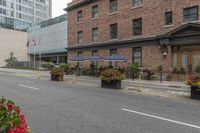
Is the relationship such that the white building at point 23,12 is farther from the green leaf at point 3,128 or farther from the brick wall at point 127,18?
the green leaf at point 3,128

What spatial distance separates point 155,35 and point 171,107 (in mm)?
15598

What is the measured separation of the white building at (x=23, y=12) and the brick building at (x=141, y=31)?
58.4 meters

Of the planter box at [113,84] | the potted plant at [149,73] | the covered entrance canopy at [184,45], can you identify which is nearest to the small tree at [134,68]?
the potted plant at [149,73]

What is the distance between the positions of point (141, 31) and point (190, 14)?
581 cm

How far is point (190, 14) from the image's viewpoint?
2164 cm

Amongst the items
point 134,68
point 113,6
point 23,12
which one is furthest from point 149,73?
point 23,12

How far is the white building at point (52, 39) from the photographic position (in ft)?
176

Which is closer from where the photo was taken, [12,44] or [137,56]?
[137,56]

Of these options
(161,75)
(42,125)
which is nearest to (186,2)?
(161,75)

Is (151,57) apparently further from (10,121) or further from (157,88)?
(10,121)

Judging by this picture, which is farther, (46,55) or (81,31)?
(46,55)

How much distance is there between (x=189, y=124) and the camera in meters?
6.79

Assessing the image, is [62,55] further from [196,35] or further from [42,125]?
[42,125]

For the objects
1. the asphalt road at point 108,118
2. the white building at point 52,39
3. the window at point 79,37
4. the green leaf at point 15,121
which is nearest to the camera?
the green leaf at point 15,121
